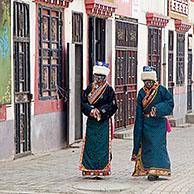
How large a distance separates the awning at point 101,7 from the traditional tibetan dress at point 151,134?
6445 millimetres

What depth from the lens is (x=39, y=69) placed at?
15453 mm

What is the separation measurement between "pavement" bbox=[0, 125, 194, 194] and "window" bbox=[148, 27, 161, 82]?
8068mm

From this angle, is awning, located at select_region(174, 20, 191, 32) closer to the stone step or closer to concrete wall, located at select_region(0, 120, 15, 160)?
the stone step

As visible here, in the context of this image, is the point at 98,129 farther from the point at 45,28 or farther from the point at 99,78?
the point at 45,28

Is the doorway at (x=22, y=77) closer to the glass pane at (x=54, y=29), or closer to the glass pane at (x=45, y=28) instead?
the glass pane at (x=45, y=28)

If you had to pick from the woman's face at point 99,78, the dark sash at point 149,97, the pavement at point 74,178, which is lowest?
the pavement at point 74,178

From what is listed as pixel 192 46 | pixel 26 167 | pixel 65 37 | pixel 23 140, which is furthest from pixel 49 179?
pixel 192 46

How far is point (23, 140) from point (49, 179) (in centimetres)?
281

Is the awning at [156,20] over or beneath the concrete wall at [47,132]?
over

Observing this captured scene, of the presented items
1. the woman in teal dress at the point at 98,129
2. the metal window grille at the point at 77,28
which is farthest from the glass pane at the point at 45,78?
the woman in teal dress at the point at 98,129

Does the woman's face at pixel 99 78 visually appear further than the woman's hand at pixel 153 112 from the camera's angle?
Yes

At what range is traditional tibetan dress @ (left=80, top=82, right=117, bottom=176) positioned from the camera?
38.9 feet

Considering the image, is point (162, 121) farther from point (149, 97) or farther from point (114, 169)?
point (114, 169)

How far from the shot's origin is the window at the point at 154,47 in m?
24.2
